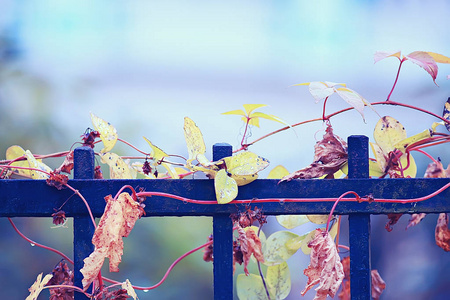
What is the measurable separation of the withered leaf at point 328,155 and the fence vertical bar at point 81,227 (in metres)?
0.37

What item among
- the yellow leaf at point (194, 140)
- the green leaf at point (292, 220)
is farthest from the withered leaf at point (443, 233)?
the yellow leaf at point (194, 140)

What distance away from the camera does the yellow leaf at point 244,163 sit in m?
0.64

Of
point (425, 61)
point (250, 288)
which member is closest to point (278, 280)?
point (250, 288)

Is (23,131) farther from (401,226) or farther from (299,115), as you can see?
(401,226)

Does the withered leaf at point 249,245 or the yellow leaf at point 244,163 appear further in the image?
the withered leaf at point 249,245

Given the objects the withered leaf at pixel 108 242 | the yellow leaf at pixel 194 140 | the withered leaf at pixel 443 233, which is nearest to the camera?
the withered leaf at pixel 108 242

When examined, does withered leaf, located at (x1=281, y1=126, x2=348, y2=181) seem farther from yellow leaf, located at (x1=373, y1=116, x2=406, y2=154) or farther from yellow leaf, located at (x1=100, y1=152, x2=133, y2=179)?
yellow leaf, located at (x1=100, y1=152, x2=133, y2=179)

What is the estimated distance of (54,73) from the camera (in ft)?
6.52

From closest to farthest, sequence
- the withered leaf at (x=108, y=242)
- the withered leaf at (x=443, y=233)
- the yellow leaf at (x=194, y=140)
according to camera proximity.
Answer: the withered leaf at (x=108, y=242)
the yellow leaf at (x=194, y=140)
the withered leaf at (x=443, y=233)

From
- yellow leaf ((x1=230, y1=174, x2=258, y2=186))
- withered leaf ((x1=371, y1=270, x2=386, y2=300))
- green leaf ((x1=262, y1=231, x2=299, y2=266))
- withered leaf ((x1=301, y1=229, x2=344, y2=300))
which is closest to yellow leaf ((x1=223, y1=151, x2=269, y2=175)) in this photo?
yellow leaf ((x1=230, y1=174, x2=258, y2=186))

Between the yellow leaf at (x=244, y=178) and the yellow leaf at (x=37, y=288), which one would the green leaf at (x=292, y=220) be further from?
the yellow leaf at (x=37, y=288)

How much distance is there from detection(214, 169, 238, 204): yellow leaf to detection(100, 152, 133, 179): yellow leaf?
217mm

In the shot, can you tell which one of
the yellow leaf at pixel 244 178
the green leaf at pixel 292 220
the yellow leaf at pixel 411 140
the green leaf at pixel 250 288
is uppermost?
the yellow leaf at pixel 411 140

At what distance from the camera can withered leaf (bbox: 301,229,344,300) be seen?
595 millimetres
